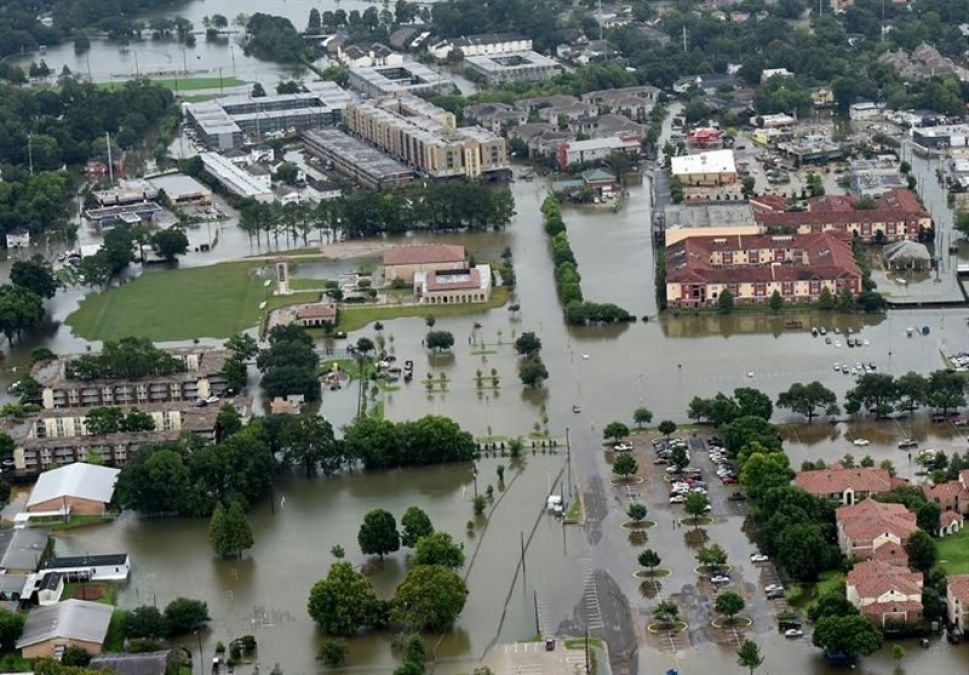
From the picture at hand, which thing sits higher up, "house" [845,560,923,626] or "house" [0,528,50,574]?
"house" [0,528,50,574]

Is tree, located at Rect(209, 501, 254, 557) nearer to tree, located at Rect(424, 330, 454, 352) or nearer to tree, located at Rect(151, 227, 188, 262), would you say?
tree, located at Rect(424, 330, 454, 352)

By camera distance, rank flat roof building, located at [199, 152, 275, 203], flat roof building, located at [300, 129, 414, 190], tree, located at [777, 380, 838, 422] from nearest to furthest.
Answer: tree, located at [777, 380, 838, 422] → flat roof building, located at [199, 152, 275, 203] → flat roof building, located at [300, 129, 414, 190]

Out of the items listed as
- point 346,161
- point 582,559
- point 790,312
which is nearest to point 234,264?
point 346,161

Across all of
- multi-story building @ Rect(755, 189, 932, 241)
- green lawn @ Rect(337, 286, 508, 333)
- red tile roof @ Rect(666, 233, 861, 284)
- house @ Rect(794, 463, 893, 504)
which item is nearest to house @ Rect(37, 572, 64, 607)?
house @ Rect(794, 463, 893, 504)

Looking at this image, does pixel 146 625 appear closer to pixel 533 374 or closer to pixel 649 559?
pixel 649 559

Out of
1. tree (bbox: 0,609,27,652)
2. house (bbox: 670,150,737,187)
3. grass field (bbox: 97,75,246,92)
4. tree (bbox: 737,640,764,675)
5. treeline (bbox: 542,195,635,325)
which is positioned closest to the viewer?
tree (bbox: 737,640,764,675)

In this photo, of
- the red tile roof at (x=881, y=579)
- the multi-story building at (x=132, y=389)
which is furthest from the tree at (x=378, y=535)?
the multi-story building at (x=132, y=389)
